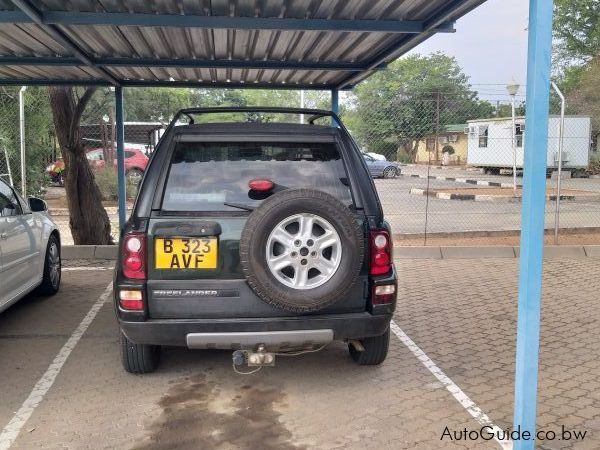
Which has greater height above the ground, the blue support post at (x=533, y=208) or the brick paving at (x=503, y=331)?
the blue support post at (x=533, y=208)

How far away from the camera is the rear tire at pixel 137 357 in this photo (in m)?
4.16

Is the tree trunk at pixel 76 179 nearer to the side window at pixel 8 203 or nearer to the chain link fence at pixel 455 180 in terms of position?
the side window at pixel 8 203

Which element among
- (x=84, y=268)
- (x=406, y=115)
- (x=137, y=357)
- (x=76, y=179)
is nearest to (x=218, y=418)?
(x=137, y=357)

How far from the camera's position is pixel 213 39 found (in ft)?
19.8

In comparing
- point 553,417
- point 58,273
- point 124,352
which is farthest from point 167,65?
point 553,417

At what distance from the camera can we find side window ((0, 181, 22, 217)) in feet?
17.6

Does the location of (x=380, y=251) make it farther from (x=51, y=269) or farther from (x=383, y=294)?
(x=51, y=269)

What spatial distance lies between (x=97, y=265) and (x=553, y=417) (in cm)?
Answer: 669

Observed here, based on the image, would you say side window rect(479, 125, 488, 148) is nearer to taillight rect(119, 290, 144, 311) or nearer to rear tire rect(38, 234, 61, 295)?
rear tire rect(38, 234, 61, 295)

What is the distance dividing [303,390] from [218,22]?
10.4 ft

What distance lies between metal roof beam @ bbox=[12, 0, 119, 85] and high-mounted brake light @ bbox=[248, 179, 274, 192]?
95.2 inches

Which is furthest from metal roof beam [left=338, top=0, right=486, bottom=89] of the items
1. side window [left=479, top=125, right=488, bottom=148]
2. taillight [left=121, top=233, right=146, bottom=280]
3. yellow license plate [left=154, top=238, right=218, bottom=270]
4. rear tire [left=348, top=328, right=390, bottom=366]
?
side window [left=479, top=125, right=488, bottom=148]

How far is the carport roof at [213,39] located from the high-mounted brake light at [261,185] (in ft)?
6.17

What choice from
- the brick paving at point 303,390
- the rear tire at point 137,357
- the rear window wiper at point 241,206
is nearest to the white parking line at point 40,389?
the brick paving at point 303,390
